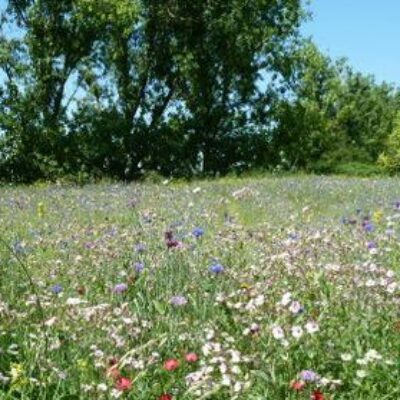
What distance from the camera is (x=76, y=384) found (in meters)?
3.52

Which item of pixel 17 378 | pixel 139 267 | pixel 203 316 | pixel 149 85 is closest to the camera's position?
pixel 17 378

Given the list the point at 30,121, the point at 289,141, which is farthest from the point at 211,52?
the point at 30,121

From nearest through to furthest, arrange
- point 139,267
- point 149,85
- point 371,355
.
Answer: point 371,355 < point 139,267 < point 149,85

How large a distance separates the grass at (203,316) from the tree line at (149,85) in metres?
24.1

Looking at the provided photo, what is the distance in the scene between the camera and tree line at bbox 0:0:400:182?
31078 millimetres

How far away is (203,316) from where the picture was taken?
454 centimetres

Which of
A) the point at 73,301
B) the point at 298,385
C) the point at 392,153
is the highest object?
the point at 392,153

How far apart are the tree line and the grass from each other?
79.0ft

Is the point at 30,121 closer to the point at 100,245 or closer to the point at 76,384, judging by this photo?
the point at 100,245

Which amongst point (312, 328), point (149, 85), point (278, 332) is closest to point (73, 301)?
point (278, 332)

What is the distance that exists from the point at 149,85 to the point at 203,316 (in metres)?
29.3

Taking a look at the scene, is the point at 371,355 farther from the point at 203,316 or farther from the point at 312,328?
the point at 203,316

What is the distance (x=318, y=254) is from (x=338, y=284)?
101 cm

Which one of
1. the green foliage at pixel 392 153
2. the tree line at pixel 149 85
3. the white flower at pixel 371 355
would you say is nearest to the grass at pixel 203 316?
the white flower at pixel 371 355
